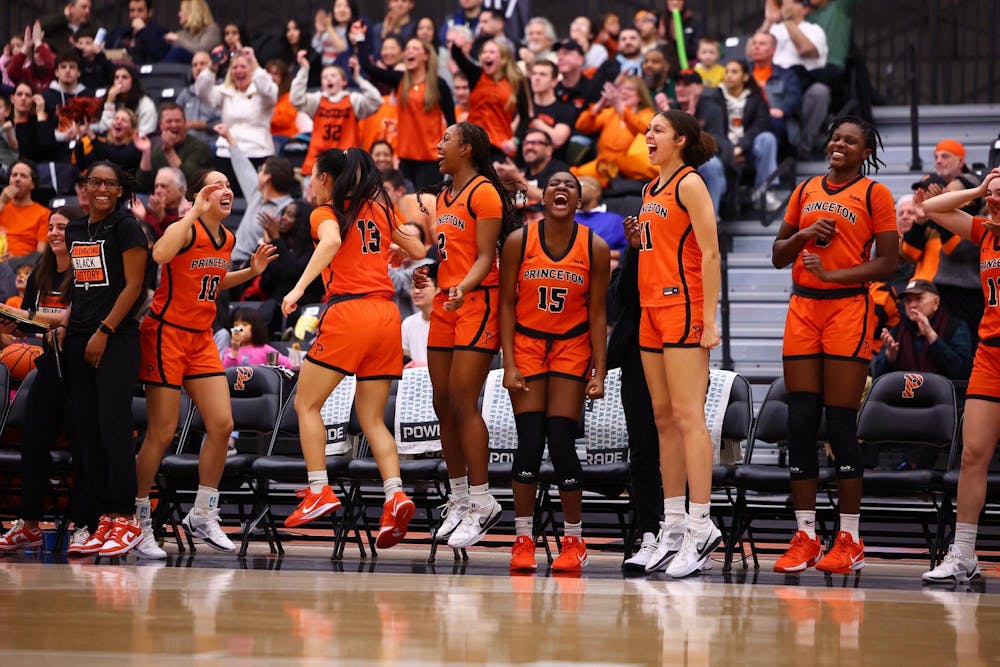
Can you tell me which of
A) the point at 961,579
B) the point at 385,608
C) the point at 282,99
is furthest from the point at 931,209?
the point at 282,99

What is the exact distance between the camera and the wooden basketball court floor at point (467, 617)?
4461 mm

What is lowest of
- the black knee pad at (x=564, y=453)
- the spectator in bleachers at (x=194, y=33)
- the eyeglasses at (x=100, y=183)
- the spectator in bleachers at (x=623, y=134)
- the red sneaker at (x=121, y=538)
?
the red sneaker at (x=121, y=538)

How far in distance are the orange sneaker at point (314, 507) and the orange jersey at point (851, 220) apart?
259 centimetres

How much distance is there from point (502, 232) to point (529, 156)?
13.6ft

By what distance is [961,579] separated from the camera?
6734 mm

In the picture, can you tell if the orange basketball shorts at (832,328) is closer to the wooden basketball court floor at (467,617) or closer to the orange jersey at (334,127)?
the wooden basketball court floor at (467,617)

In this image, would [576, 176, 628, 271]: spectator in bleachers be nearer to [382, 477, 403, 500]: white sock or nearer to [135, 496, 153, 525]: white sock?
[382, 477, 403, 500]: white sock

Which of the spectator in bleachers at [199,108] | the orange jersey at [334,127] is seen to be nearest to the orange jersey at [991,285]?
the orange jersey at [334,127]

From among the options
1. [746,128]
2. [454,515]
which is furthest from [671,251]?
[746,128]

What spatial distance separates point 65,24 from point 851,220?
12.0 meters

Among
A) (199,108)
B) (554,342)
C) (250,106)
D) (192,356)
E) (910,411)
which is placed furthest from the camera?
(199,108)

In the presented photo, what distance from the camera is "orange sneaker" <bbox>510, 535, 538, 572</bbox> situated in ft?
23.3

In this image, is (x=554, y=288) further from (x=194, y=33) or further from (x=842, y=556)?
(x=194, y=33)

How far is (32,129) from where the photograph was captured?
47.2 ft
